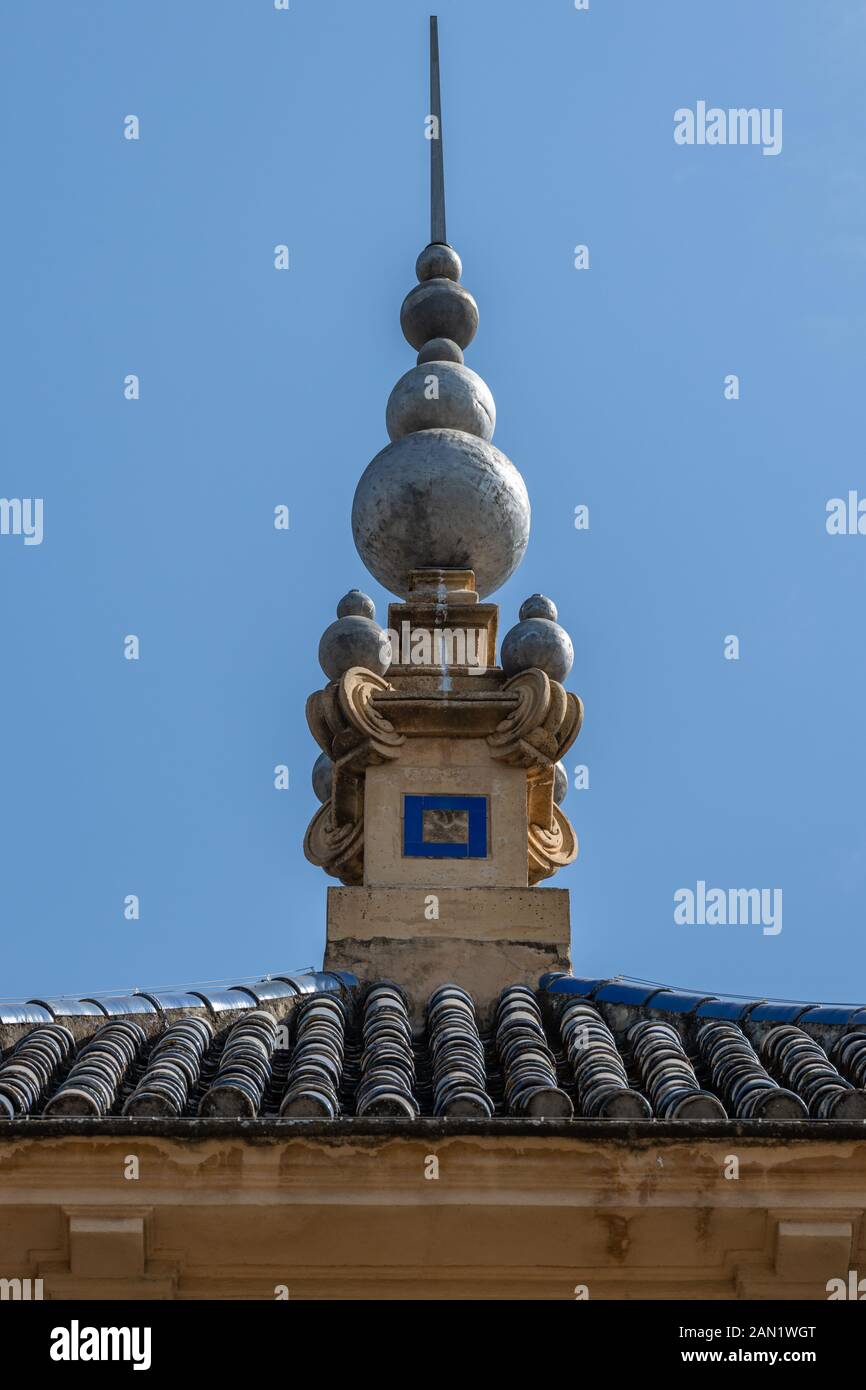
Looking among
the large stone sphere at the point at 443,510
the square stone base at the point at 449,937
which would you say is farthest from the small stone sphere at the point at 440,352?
the square stone base at the point at 449,937

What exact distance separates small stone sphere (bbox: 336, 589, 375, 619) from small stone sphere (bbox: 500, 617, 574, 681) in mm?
1285

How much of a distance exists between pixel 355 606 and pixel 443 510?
110 centimetres

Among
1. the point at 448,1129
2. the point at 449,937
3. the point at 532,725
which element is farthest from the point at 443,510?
the point at 448,1129

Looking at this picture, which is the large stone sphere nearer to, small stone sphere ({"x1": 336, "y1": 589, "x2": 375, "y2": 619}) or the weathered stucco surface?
small stone sphere ({"x1": 336, "y1": 589, "x2": 375, "y2": 619})

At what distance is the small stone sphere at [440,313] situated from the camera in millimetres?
20125

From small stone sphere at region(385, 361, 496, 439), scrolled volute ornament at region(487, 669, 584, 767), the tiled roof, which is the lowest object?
the tiled roof

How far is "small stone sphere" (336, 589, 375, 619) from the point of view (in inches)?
706

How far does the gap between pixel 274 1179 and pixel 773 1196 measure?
2.16 metres

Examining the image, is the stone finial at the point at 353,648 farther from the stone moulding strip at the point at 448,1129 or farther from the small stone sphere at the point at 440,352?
the stone moulding strip at the point at 448,1129

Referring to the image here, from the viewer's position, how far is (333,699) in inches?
660

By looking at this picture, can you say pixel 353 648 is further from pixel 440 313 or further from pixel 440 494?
pixel 440 313

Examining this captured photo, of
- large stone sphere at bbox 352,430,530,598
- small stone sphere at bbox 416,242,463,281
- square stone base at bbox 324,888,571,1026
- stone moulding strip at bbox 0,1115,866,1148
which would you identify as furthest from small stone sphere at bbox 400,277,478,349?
stone moulding strip at bbox 0,1115,866,1148

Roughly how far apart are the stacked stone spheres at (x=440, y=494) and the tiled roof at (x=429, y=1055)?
4.63 m

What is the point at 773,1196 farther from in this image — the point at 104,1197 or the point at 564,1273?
the point at 104,1197
